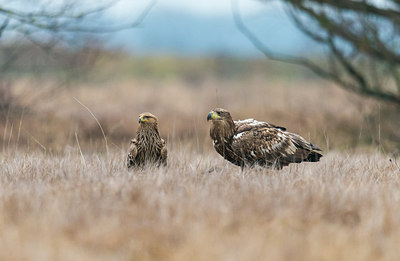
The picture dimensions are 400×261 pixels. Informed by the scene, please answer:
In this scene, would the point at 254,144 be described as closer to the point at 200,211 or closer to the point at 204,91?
the point at 200,211

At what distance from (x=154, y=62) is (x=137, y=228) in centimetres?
3552

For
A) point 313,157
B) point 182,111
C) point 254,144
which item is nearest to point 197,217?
point 254,144

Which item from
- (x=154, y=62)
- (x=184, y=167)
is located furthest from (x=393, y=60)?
(x=154, y=62)

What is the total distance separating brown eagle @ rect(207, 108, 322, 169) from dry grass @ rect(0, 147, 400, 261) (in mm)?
510

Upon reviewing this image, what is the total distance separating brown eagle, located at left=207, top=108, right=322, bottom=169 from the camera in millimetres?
4652

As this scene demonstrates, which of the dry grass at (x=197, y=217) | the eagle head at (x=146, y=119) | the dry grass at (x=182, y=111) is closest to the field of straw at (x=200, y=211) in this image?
the dry grass at (x=197, y=217)

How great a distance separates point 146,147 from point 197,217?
1.81 m

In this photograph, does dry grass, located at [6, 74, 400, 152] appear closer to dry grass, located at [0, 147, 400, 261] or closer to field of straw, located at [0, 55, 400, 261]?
field of straw, located at [0, 55, 400, 261]

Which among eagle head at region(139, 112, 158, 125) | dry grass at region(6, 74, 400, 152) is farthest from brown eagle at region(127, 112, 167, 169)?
dry grass at region(6, 74, 400, 152)

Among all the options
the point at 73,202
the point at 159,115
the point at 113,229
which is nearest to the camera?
the point at 113,229

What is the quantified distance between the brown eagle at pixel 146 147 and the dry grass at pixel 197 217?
1.99ft

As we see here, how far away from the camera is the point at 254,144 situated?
15.3 feet

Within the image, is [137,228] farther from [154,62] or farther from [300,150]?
[154,62]

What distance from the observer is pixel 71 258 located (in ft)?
8.65
